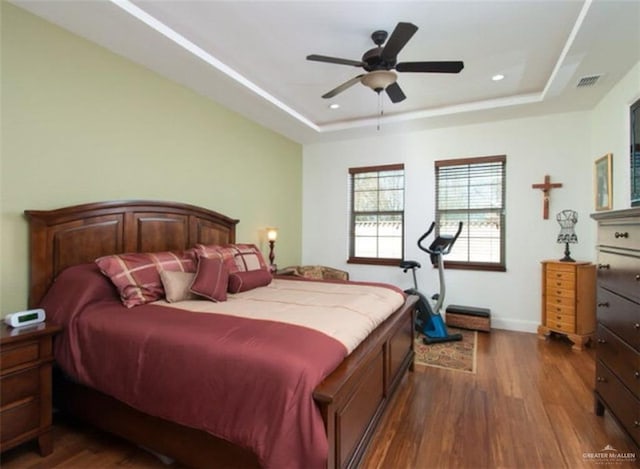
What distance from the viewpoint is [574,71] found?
9.82ft

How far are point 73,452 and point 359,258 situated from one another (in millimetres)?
4087

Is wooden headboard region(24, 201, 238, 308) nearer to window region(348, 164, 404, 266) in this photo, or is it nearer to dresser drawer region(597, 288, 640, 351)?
window region(348, 164, 404, 266)

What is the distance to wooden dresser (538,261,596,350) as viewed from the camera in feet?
11.8

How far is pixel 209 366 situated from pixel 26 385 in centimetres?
121

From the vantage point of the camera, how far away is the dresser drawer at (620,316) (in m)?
1.77

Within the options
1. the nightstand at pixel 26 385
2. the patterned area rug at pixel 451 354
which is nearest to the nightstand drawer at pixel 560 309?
the patterned area rug at pixel 451 354

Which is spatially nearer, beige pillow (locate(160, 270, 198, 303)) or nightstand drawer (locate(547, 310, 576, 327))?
beige pillow (locate(160, 270, 198, 303))

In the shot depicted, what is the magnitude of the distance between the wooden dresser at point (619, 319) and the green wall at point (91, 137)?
11.8 feet

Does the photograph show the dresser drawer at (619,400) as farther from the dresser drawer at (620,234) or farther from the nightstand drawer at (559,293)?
the nightstand drawer at (559,293)

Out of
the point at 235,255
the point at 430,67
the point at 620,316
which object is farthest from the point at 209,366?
the point at 430,67

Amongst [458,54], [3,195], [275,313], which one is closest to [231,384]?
[275,313]

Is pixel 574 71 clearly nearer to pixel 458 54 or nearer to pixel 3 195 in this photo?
pixel 458 54

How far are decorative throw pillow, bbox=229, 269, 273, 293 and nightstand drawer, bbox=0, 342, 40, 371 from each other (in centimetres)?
127

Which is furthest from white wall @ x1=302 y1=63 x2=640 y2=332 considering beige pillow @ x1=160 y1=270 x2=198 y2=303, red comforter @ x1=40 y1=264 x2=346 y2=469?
red comforter @ x1=40 y1=264 x2=346 y2=469
